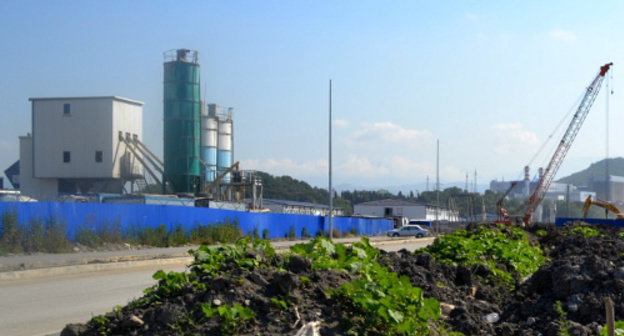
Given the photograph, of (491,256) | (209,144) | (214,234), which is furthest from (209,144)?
(491,256)

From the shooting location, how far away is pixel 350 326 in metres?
6.51

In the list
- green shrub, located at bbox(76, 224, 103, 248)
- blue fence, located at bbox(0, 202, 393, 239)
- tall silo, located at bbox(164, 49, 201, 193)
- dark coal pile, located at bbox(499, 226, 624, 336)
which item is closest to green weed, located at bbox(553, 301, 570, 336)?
dark coal pile, located at bbox(499, 226, 624, 336)

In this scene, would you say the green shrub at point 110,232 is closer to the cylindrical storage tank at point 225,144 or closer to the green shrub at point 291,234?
the green shrub at point 291,234

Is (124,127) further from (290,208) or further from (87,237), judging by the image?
(87,237)

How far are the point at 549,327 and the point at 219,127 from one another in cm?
5585

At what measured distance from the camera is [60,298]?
1337cm

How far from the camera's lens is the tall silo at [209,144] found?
57.9 m

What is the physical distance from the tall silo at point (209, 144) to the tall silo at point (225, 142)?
4.90ft

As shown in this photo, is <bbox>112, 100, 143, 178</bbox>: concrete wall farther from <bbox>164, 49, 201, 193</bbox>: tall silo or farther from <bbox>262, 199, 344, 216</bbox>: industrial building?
<bbox>262, 199, 344, 216</bbox>: industrial building

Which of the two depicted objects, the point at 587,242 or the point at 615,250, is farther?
the point at 587,242

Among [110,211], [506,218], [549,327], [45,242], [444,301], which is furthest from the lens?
[506,218]

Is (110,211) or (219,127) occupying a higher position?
(219,127)

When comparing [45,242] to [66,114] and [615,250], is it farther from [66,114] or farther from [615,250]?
[66,114]

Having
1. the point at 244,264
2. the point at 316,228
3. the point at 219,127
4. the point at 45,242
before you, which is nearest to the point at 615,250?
the point at 244,264
